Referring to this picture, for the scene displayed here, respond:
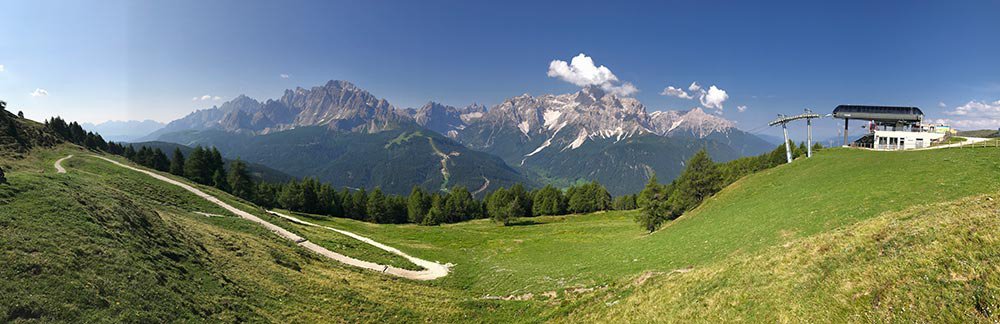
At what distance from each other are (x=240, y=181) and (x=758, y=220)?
119819 millimetres

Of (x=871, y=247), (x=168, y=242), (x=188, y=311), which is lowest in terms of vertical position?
(x=188, y=311)

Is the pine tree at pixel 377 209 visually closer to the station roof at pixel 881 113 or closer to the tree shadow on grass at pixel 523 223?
the tree shadow on grass at pixel 523 223

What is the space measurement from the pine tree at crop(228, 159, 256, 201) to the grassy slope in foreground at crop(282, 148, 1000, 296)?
257ft

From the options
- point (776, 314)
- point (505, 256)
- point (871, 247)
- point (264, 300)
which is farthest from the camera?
point (505, 256)

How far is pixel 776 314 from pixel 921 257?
4.58m

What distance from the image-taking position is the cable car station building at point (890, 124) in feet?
212

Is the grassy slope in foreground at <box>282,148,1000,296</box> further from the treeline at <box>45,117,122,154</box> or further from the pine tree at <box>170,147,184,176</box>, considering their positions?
the treeline at <box>45,117,122,154</box>

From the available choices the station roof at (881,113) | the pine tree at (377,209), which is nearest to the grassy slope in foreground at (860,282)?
the station roof at (881,113)

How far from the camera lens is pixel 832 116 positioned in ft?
232

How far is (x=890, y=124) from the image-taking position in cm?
7050

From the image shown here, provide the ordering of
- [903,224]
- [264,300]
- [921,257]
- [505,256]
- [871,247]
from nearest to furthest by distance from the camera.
Answer: [921,257] < [871,247] < [903,224] < [264,300] < [505,256]

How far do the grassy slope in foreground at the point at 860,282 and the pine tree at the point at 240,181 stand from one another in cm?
11150

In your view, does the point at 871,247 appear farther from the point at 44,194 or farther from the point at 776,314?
the point at 44,194

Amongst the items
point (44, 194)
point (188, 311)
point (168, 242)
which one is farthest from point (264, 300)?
point (44, 194)
